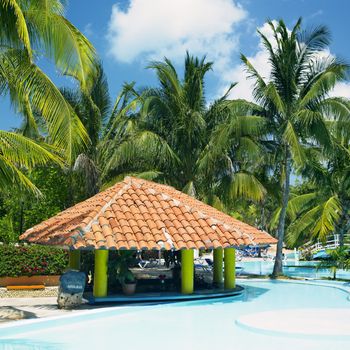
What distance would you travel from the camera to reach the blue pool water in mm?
25175

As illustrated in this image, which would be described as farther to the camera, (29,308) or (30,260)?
(30,260)

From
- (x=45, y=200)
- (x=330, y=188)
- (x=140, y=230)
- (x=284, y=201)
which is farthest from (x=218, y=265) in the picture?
(x=330, y=188)

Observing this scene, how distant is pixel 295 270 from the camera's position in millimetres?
28922

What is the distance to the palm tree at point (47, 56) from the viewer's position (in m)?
9.24

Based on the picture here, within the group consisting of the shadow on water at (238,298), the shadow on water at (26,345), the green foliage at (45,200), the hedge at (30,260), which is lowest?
the shadow on water at (26,345)

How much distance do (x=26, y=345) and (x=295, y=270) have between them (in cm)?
2269

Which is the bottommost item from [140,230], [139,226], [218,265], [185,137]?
[218,265]

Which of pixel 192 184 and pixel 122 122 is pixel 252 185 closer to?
pixel 192 184

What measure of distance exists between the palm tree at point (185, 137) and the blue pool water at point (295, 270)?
6260 millimetres

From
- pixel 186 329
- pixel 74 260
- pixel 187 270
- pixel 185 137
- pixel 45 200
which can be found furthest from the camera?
pixel 45 200

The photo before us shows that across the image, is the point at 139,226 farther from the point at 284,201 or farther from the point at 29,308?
the point at 284,201

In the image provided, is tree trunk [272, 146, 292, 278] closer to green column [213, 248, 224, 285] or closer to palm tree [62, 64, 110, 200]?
green column [213, 248, 224, 285]

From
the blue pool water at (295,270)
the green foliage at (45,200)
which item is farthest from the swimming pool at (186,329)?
the green foliage at (45,200)

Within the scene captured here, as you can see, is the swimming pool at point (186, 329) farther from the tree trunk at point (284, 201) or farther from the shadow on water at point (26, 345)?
the tree trunk at point (284, 201)
